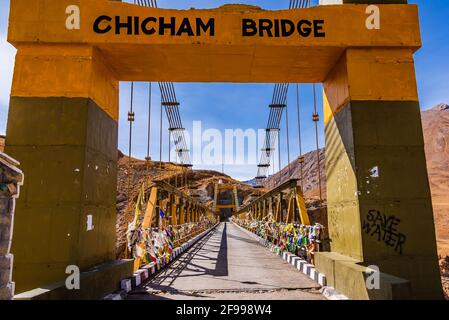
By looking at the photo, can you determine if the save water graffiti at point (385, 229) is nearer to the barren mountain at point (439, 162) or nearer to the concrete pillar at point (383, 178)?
the concrete pillar at point (383, 178)

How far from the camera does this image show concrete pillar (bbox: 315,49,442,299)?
573 centimetres

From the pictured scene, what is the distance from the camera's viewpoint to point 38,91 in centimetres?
600

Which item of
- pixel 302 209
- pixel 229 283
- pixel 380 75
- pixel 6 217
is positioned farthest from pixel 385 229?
pixel 6 217

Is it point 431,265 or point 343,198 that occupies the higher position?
point 343,198

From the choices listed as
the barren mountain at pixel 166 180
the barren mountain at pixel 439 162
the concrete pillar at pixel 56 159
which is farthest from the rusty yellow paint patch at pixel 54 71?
the barren mountain at pixel 166 180

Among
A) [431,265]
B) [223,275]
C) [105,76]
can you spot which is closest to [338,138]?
[431,265]

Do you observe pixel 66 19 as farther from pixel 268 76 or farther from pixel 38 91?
pixel 268 76

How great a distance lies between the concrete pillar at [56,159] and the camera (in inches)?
216

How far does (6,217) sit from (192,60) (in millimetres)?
4757

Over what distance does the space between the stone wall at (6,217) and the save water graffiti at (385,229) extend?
17.1 ft

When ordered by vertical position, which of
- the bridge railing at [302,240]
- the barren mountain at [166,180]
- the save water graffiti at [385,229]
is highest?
the barren mountain at [166,180]

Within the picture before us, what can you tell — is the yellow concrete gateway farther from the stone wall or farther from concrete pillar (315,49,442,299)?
the stone wall

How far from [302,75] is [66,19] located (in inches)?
198

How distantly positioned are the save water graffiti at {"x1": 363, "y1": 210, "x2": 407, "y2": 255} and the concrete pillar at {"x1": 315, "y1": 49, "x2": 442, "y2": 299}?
13mm
